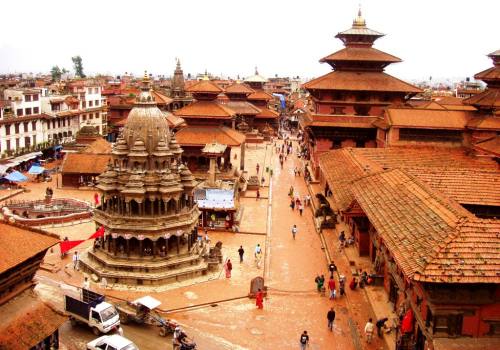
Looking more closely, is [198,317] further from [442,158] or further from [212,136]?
[212,136]

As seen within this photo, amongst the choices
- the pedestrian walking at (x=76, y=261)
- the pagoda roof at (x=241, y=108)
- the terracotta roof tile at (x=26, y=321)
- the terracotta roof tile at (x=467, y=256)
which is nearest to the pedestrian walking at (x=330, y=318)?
the terracotta roof tile at (x=467, y=256)

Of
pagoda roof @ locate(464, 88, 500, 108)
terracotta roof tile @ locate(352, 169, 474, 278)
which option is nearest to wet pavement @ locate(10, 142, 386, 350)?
terracotta roof tile @ locate(352, 169, 474, 278)

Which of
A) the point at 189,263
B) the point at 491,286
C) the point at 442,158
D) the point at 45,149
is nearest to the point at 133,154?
the point at 189,263

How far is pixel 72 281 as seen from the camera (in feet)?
84.4

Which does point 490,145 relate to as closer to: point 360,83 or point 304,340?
point 360,83

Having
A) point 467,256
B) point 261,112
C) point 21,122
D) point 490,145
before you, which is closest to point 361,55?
point 490,145

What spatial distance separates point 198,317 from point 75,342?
5.12 meters

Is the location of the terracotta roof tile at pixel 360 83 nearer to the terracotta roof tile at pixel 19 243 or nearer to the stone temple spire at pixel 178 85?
the terracotta roof tile at pixel 19 243

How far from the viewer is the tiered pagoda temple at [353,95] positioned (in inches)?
1784

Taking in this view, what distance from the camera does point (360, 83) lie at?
4538 centimetres

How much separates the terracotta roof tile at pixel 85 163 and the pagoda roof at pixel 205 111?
7.93 m

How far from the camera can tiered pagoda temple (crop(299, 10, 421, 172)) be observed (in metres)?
45.3

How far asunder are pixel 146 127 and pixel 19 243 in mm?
12493

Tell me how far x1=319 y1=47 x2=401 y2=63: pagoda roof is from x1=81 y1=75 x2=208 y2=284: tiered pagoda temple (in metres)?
23.4
